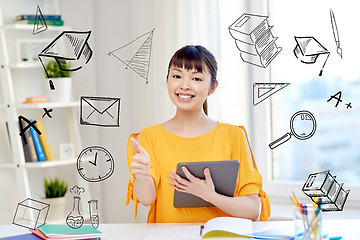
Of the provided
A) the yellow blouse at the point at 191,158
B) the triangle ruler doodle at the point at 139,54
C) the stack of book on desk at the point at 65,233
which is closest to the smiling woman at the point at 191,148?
the yellow blouse at the point at 191,158

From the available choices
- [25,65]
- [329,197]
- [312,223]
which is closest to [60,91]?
[25,65]

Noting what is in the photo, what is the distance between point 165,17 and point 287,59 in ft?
2.01

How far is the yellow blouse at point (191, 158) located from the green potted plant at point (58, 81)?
0.89m

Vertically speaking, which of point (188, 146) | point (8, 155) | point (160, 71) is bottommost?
point (8, 155)

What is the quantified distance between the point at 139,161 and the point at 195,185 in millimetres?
193

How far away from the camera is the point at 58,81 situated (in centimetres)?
271

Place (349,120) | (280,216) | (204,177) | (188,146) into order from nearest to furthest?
(204,177) < (188,146) < (280,216) < (349,120)

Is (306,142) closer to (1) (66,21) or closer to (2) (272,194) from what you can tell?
(2) (272,194)

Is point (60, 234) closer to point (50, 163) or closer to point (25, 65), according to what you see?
point (50, 163)

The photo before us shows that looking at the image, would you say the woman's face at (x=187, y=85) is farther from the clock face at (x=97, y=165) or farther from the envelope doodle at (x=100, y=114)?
the clock face at (x=97, y=165)

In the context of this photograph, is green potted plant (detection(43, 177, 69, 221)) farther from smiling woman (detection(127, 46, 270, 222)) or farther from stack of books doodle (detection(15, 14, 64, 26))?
smiling woman (detection(127, 46, 270, 222))

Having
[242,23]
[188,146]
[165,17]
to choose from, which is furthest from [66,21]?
[188,146]

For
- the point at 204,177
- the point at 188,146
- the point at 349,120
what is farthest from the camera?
the point at 349,120

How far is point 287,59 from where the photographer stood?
2682 millimetres
